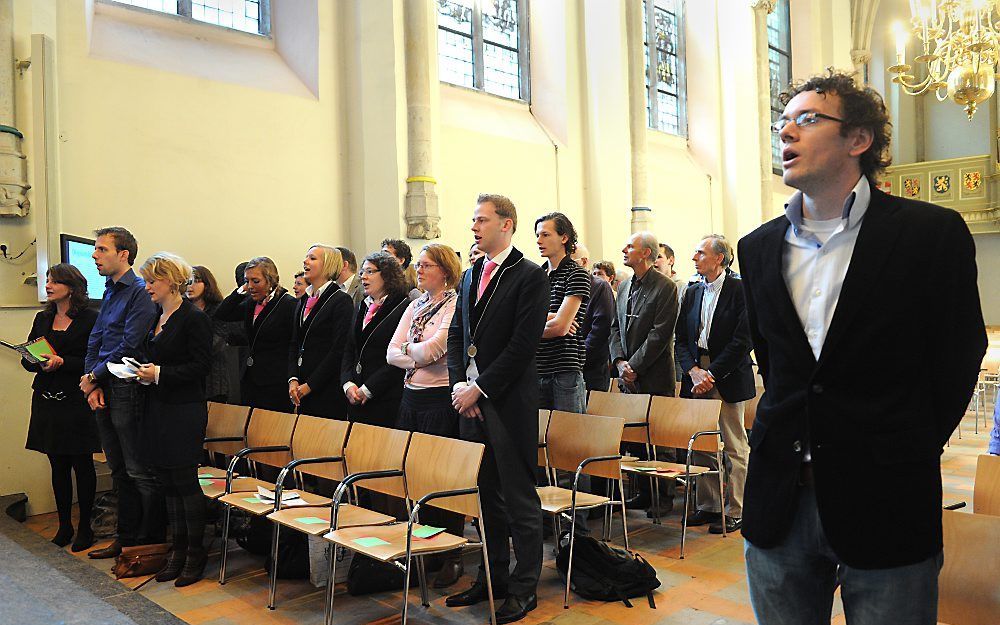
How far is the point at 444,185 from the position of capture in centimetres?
928

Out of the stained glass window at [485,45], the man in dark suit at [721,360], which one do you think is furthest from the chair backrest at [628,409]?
the stained glass window at [485,45]

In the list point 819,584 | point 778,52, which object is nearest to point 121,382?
point 819,584

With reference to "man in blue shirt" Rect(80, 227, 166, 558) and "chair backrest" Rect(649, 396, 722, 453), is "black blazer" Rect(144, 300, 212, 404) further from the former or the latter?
"chair backrest" Rect(649, 396, 722, 453)

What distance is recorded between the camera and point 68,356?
5.02m

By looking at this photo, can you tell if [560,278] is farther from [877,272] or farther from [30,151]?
[30,151]

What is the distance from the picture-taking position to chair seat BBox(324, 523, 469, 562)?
3221 mm

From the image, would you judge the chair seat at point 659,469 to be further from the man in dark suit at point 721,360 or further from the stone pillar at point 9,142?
the stone pillar at point 9,142

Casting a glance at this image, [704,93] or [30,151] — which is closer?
[30,151]

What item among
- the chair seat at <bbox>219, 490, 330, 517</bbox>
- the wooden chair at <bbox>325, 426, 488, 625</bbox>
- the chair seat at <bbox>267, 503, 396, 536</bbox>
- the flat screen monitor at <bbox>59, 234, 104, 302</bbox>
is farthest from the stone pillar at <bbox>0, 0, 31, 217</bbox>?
the wooden chair at <bbox>325, 426, 488, 625</bbox>

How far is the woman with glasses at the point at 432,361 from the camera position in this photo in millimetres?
4102

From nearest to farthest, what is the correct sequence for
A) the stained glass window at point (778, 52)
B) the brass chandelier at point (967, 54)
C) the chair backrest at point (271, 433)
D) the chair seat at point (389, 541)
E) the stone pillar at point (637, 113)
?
the chair seat at point (389, 541), the chair backrest at point (271, 433), the brass chandelier at point (967, 54), the stone pillar at point (637, 113), the stained glass window at point (778, 52)

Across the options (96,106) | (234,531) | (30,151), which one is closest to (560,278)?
(234,531)

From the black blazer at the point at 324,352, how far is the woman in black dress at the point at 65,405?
1.23 metres

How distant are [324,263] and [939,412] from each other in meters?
4.27
